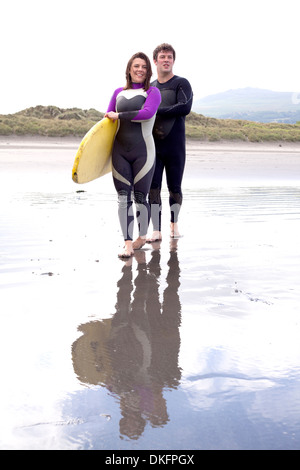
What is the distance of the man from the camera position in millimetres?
6734

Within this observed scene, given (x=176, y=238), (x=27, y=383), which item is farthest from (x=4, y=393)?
(x=176, y=238)

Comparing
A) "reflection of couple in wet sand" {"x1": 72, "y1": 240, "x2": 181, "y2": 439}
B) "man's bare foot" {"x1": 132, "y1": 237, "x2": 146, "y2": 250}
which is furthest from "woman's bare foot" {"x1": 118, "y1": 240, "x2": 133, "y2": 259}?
"reflection of couple in wet sand" {"x1": 72, "y1": 240, "x2": 181, "y2": 439}

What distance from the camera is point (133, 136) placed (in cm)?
621

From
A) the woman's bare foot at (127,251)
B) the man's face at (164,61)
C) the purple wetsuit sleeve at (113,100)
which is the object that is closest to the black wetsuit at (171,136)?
the man's face at (164,61)

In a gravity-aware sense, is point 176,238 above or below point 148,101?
below

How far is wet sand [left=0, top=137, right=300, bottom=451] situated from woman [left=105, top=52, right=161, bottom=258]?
54cm

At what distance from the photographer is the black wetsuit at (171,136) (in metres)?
6.77

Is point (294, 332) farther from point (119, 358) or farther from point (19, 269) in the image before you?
point (19, 269)

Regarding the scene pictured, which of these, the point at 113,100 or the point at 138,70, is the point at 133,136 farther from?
the point at 138,70

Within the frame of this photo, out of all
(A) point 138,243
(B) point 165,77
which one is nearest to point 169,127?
(B) point 165,77

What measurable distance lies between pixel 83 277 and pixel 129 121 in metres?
1.85

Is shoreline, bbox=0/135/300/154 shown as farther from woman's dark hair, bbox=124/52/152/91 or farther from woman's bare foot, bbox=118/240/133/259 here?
woman's bare foot, bbox=118/240/133/259
